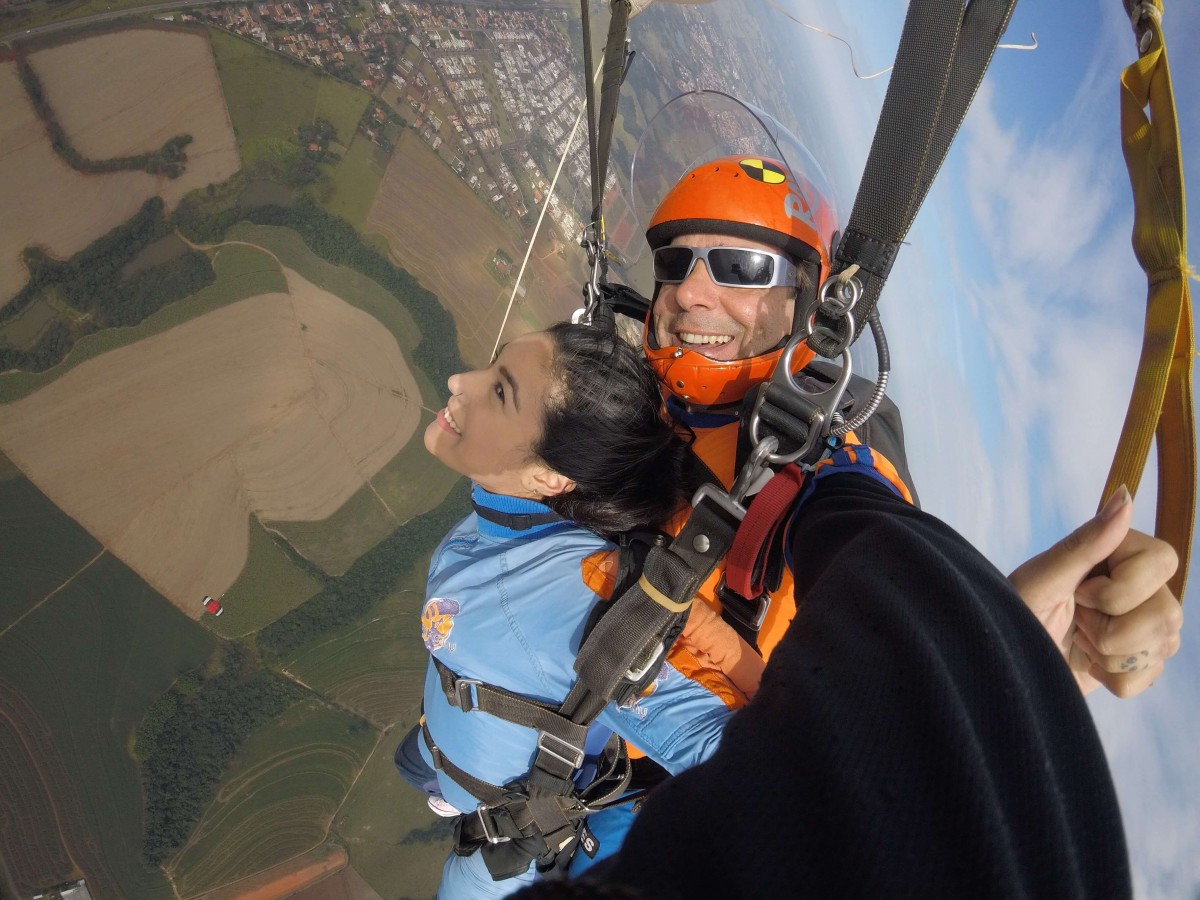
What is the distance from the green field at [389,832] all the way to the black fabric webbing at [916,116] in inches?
618

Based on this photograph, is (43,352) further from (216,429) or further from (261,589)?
Answer: (261,589)

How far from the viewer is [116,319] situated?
47.2 feet

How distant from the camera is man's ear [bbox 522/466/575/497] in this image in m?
2.07

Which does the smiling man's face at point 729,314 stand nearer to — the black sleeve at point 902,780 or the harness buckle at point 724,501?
the harness buckle at point 724,501

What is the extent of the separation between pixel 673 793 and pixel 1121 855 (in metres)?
0.35

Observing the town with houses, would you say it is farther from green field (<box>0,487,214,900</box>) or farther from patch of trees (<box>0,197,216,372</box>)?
green field (<box>0,487,214,900</box>)

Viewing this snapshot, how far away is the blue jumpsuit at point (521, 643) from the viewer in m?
1.63

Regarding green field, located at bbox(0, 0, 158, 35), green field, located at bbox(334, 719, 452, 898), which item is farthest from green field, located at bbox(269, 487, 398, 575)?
green field, located at bbox(0, 0, 158, 35)

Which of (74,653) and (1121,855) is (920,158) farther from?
(74,653)

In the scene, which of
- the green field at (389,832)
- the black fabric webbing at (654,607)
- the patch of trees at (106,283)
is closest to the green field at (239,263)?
the patch of trees at (106,283)

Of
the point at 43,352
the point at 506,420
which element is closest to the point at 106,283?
the point at 43,352

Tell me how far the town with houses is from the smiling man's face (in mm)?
18189

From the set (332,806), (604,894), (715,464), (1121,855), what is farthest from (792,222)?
(332,806)

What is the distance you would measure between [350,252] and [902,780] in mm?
19753
